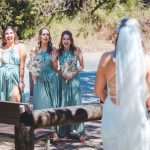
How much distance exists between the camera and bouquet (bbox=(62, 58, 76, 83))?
811 cm

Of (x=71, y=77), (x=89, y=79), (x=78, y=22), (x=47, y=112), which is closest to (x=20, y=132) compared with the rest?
(x=47, y=112)

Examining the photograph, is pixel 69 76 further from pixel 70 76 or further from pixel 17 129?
pixel 17 129

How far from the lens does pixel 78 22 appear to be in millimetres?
32156

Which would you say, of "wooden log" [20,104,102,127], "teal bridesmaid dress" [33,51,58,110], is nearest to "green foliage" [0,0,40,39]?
"teal bridesmaid dress" [33,51,58,110]

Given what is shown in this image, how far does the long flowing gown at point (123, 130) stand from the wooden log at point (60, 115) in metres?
0.51

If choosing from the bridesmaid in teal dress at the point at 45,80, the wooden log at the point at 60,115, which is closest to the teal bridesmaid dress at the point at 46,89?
the bridesmaid in teal dress at the point at 45,80

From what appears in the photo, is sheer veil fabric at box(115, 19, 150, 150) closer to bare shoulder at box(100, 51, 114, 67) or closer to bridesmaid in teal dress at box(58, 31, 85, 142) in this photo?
bare shoulder at box(100, 51, 114, 67)

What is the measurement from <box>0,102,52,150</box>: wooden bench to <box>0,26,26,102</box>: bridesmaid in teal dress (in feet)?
5.19

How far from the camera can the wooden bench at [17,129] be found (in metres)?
5.04

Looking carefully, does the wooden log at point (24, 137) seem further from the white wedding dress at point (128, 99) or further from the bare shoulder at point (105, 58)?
the bare shoulder at point (105, 58)

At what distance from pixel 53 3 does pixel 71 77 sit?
13.5 meters

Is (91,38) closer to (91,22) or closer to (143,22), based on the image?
(91,22)

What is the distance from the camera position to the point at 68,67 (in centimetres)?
811

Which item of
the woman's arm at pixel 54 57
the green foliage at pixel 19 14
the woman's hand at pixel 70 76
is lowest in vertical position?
the woman's hand at pixel 70 76
